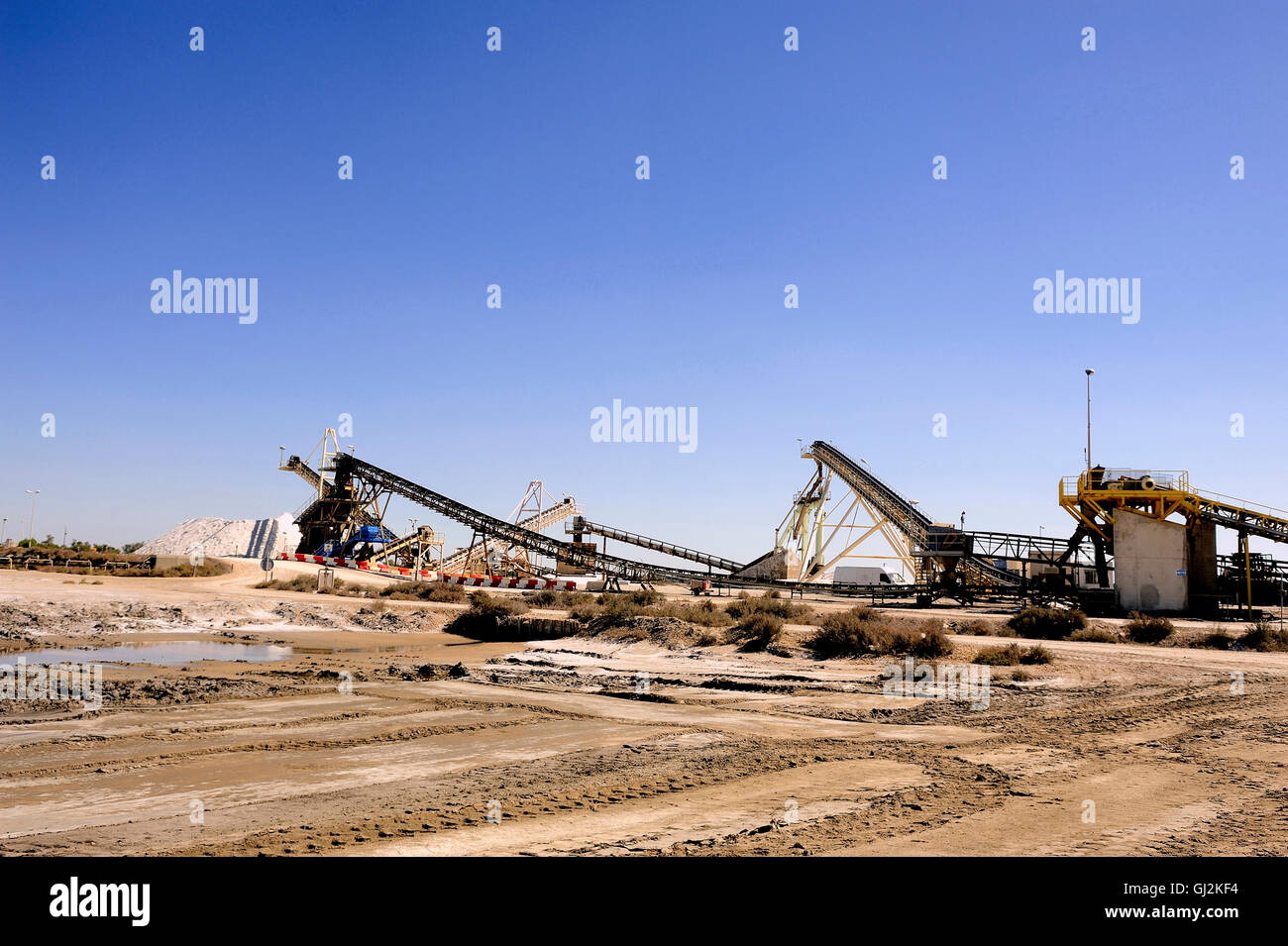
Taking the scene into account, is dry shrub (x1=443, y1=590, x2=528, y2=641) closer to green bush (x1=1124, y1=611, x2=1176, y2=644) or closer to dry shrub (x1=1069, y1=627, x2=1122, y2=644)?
dry shrub (x1=1069, y1=627, x2=1122, y2=644)

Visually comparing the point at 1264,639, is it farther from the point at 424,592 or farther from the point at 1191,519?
the point at 424,592

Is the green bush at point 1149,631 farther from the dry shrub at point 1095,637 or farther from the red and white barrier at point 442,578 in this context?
the red and white barrier at point 442,578

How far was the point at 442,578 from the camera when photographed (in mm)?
46438

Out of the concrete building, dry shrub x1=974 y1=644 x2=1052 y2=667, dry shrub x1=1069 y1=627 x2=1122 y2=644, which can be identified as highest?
the concrete building

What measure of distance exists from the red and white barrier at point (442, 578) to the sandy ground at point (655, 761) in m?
23.9

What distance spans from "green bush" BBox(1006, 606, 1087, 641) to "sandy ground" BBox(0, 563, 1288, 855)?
4.00 meters

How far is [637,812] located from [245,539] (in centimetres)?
9800

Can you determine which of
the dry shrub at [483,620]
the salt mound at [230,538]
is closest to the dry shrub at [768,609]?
the dry shrub at [483,620]

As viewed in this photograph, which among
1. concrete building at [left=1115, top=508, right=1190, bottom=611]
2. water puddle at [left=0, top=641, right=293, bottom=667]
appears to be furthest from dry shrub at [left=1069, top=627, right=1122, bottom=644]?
water puddle at [left=0, top=641, right=293, bottom=667]

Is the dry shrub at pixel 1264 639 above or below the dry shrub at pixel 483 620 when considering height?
above

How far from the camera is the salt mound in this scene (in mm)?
89250

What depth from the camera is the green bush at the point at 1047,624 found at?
24.7 metres
